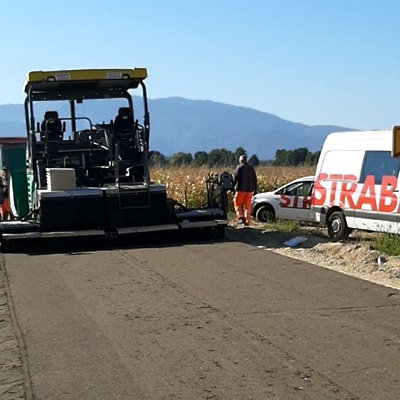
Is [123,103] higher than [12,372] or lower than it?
higher

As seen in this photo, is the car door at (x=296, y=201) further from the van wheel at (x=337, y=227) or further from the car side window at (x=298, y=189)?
the van wheel at (x=337, y=227)

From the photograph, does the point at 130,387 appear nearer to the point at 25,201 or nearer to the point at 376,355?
the point at 376,355

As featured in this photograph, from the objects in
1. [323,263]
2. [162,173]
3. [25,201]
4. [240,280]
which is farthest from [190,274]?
[162,173]

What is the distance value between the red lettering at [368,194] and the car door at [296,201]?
15.4 ft

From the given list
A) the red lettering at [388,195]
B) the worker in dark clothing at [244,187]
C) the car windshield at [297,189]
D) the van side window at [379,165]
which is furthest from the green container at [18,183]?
the red lettering at [388,195]

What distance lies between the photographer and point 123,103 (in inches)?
713

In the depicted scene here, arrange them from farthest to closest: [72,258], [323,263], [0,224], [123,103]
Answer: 1. [123,103]
2. [0,224]
3. [72,258]
4. [323,263]

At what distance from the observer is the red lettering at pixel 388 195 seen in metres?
16.0

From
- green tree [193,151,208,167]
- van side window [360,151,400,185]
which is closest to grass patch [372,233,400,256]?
van side window [360,151,400,185]

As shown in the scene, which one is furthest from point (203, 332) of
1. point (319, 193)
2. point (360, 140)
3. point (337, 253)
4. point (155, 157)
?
point (155, 157)

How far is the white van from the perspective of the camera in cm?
1611

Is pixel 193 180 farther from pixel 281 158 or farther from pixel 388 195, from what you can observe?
pixel 281 158

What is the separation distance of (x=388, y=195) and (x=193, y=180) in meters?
12.0

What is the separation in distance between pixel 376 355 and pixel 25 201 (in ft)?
42.6
